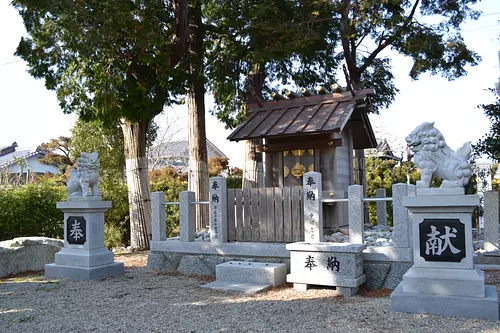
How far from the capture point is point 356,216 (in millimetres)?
7035

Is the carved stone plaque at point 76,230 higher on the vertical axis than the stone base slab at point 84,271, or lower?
higher

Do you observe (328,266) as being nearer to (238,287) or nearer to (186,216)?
(238,287)

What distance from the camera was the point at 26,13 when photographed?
925 centimetres

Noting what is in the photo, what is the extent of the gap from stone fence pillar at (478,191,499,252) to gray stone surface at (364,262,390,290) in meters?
3.82

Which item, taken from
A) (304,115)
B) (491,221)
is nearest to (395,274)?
(304,115)

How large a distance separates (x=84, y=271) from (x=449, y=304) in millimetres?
6288

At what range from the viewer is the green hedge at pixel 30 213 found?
11.1 meters

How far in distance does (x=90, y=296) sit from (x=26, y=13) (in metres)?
6.34

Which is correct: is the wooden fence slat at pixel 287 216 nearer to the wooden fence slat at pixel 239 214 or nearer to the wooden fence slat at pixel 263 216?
the wooden fence slat at pixel 263 216

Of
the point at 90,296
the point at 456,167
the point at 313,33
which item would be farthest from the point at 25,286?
the point at 313,33

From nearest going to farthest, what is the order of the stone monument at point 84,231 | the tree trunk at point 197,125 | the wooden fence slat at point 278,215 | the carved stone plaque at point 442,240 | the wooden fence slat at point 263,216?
the carved stone plaque at point 442,240 < the wooden fence slat at point 278,215 < the wooden fence slat at point 263,216 < the stone monument at point 84,231 < the tree trunk at point 197,125

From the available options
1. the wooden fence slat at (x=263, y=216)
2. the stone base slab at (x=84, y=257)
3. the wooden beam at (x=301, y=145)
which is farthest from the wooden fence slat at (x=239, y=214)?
the stone base slab at (x=84, y=257)

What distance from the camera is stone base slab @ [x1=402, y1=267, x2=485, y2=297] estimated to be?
199 inches

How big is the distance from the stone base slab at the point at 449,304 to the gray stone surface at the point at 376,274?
4.73 ft
